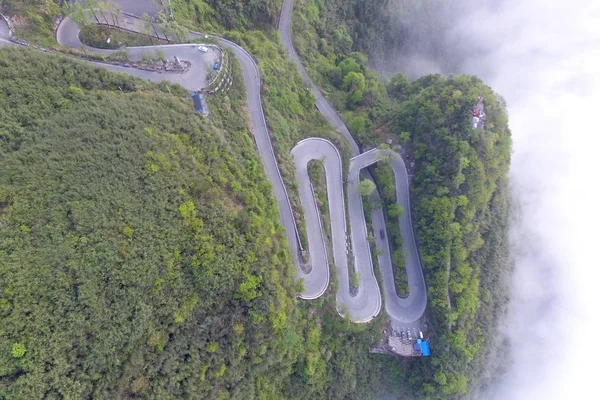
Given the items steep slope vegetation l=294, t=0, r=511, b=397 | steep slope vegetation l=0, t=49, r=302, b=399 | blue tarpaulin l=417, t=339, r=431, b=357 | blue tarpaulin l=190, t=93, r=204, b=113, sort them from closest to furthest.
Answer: steep slope vegetation l=0, t=49, r=302, b=399 < blue tarpaulin l=190, t=93, r=204, b=113 < blue tarpaulin l=417, t=339, r=431, b=357 < steep slope vegetation l=294, t=0, r=511, b=397

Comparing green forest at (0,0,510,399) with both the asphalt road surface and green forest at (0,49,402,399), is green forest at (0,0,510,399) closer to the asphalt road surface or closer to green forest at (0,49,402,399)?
green forest at (0,49,402,399)

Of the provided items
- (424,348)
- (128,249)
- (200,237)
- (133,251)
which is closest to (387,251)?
(424,348)

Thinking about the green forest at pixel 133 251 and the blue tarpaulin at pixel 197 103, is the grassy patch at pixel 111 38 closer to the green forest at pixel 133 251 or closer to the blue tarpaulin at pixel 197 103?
the green forest at pixel 133 251

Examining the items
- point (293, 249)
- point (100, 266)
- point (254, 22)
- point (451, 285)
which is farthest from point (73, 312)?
point (254, 22)

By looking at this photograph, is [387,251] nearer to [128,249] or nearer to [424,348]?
[424,348]

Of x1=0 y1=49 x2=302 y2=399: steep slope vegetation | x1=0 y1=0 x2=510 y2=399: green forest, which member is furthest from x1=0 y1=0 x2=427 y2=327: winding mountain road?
x1=0 y1=49 x2=302 y2=399: steep slope vegetation

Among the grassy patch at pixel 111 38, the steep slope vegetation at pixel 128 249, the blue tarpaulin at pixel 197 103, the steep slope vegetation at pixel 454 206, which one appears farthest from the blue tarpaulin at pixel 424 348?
the grassy patch at pixel 111 38

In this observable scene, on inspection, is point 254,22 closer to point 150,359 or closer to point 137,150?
point 137,150
